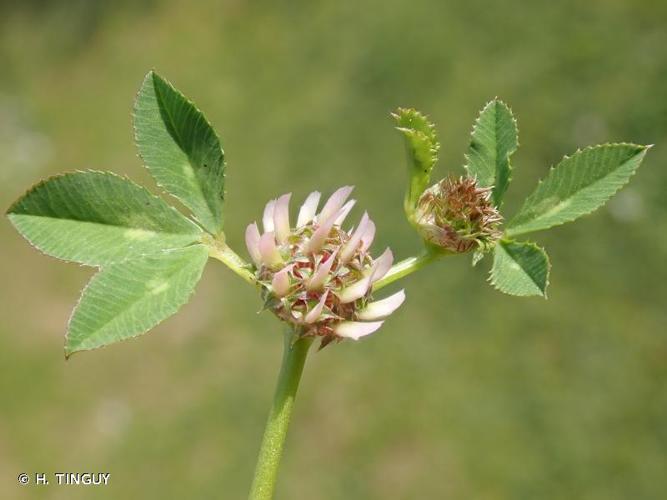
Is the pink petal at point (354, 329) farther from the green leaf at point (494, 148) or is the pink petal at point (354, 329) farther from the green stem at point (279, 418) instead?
the green leaf at point (494, 148)

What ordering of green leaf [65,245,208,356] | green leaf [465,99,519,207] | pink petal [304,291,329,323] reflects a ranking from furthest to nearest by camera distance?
green leaf [465,99,519,207] < green leaf [65,245,208,356] < pink petal [304,291,329,323]

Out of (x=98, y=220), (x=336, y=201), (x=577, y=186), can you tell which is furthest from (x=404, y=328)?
(x=336, y=201)

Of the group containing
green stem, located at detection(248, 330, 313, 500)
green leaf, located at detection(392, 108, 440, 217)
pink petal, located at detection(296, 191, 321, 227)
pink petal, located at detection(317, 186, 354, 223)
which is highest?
green leaf, located at detection(392, 108, 440, 217)

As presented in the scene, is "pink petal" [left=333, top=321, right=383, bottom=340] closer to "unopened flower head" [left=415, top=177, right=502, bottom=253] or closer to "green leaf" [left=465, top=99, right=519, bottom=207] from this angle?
"unopened flower head" [left=415, top=177, right=502, bottom=253]

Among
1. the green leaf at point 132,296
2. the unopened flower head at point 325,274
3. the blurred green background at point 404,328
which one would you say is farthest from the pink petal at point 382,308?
the blurred green background at point 404,328

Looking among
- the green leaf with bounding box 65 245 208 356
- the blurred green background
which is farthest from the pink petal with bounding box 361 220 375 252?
the blurred green background

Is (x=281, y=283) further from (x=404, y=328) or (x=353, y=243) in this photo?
(x=404, y=328)
